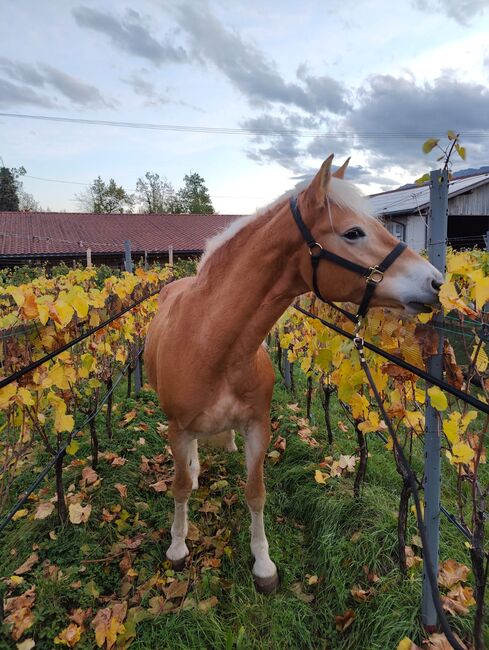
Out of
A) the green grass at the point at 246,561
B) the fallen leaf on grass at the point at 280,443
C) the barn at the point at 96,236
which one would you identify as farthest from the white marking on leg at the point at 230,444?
the barn at the point at 96,236

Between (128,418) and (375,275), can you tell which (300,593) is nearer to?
(375,275)

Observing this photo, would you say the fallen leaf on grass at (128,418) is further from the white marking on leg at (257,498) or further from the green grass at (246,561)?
the white marking on leg at (257,498)

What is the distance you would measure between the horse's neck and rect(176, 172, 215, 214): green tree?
4942 centimetres

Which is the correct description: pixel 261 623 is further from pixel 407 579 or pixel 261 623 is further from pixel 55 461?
pixel 55 461

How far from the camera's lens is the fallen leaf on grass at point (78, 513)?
2.90m

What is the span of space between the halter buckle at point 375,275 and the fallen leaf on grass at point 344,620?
1956 mm

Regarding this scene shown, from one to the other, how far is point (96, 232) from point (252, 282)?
27.6 meters

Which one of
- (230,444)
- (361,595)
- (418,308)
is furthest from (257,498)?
(418,308)

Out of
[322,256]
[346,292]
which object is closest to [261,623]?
[346,292]

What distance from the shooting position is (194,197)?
5088 cm

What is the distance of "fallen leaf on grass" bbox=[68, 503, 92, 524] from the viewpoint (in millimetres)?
2898

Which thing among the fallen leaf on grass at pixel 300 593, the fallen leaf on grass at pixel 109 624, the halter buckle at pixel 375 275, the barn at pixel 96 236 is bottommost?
the fallen leaf on grass at pixel 300 593

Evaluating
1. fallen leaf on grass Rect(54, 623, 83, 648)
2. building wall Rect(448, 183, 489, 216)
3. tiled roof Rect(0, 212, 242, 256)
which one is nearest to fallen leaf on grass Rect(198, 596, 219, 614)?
fallen leaf on grass Rect(54, 623, 83, 648)

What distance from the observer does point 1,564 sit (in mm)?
2594
